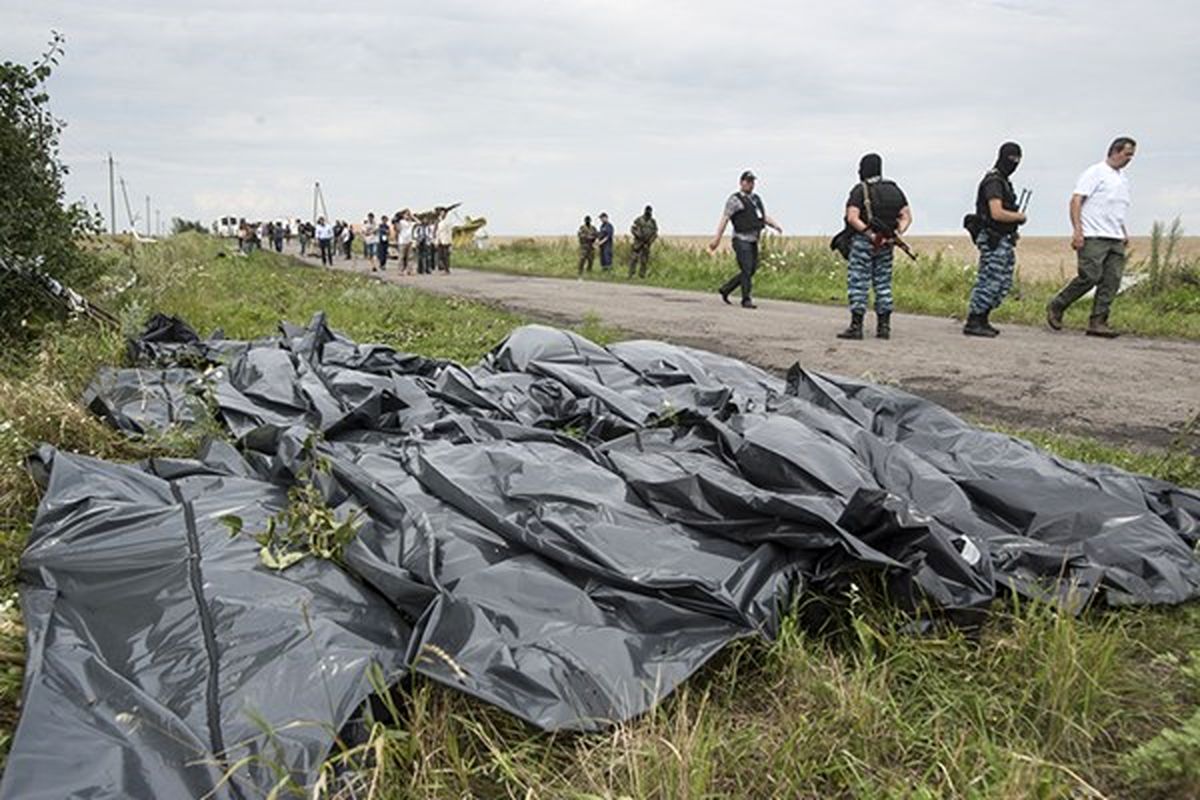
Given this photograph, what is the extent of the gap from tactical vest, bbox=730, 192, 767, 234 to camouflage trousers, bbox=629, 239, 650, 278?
8309 millimetres

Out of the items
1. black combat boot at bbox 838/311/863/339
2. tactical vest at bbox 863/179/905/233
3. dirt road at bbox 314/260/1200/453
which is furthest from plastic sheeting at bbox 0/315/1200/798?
tactical vest at bbox 863/179/905/233

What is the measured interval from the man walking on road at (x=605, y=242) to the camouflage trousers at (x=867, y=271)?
1359 centimetres

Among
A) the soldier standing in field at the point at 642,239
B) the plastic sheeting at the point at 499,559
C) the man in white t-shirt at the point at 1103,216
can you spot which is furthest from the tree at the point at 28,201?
the soldier standing in field at the point at 642,239

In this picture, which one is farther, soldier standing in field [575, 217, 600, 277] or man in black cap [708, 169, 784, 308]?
soldier standing in field [575, 217, 600, 277]

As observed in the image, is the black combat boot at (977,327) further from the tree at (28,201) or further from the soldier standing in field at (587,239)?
the soldier standing in field at (587,239)

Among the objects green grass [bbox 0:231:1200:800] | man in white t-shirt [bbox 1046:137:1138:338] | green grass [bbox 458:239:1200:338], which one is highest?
man in white t-shirt [bbox 1046:137:1138:338]

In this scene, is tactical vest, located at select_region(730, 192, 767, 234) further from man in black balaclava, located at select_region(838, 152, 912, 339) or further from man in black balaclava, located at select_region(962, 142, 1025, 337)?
man in black balaclava, located at select_region(962, 142, 1025, 337)

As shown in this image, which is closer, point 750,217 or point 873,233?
point 873,233

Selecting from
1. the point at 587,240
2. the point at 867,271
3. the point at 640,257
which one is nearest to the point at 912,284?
the point at 867,271

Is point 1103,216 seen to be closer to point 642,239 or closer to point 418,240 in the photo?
point 642,239

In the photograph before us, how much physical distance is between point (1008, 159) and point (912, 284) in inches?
238

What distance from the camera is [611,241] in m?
21.1

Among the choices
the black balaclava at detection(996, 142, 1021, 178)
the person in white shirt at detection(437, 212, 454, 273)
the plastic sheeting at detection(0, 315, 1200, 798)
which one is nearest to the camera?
the plastic sheeting at detection(0, 315, 1200, 798)

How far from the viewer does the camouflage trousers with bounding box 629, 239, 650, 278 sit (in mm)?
18930
